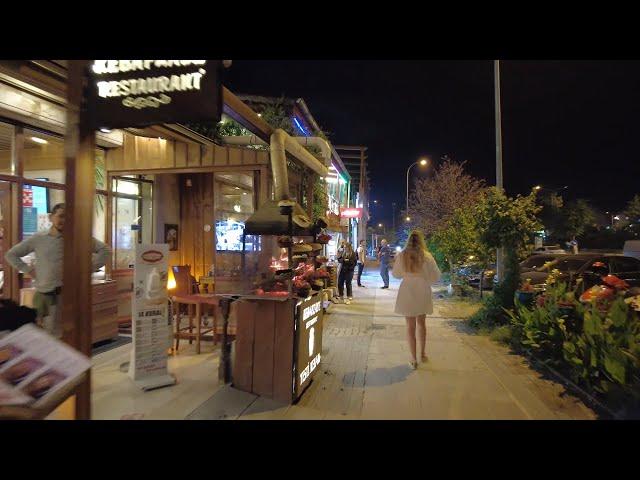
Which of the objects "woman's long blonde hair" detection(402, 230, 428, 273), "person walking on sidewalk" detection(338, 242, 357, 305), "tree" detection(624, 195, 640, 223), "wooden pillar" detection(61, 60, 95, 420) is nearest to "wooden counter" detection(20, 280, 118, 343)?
"wooden pillar" detection(61, 60, 95, 420)

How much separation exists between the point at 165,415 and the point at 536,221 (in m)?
7.18

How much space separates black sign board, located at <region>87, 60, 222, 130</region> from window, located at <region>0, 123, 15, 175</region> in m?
3.84

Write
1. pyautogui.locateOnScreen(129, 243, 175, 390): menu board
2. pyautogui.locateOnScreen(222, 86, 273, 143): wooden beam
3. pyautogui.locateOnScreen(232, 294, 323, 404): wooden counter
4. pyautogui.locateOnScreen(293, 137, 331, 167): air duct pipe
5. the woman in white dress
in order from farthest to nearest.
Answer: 1. pyautogui.locateOnScreen(293, 137, 331, 167): air duct pipe
2. the woman in white dress
3. pyautogui.locateOnScreen(129, 243, 175, 390): menu board
4. pyautogui.locateOnScreen(232, 294, 323, 404): wooden counter
5. pyautogui.locateOnScreen(222, 86, 273, 143): wooden beam

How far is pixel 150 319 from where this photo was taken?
4.82 metres

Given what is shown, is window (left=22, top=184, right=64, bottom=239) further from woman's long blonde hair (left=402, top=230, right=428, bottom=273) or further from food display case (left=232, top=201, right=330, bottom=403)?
woman's long blonde hair (left=402, top=230, right=428, bottom=273)

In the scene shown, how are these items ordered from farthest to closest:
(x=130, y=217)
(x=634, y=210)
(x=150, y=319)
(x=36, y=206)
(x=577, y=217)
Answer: (x=577, y=217) → (x=634, y=210) → (x=130, y=217) → (x=36, y=206) → (x=150, y=319)

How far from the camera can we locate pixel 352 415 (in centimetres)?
410

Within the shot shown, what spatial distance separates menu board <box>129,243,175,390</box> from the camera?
15.5 feet

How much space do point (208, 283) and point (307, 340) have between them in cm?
379

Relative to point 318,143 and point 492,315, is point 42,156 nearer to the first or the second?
point 318,143

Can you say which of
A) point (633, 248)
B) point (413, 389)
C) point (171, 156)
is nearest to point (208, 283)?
point (171, 156)

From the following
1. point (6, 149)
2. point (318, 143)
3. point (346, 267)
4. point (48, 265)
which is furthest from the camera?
point (346, 267)

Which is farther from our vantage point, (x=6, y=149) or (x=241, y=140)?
(x=241, y=140)

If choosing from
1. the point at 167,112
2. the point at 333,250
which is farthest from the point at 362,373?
the point at 333,250
